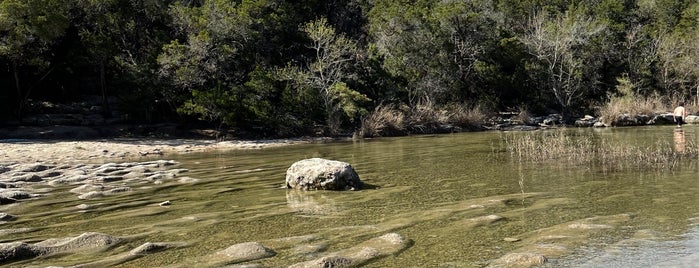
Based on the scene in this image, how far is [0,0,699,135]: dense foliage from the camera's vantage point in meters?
26.5

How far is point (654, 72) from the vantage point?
40.0 m

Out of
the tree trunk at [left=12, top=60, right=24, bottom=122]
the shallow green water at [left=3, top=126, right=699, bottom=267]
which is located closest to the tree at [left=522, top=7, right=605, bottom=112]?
the shallow green water at [left=3, top=126, right=699, bottom=267]

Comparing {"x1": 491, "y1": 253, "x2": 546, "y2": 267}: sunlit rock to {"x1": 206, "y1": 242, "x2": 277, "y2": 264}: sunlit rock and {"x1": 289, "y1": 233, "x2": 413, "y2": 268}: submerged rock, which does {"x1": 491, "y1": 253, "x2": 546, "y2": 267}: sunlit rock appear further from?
{"x1": 206, "y1": 242, "x2": 277, "y2": 264}: sunlit rock

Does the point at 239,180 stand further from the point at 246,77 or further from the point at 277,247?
the point at 246,77

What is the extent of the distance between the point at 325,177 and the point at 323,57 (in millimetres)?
20297

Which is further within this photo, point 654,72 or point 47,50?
point 654,72

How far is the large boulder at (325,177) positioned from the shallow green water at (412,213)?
299mm

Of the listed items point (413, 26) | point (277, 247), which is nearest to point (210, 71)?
point (413, 26)

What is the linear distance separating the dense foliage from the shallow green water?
16683 mm

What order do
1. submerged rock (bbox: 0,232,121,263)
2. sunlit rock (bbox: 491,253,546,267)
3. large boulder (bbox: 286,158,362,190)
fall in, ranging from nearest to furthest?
sunlit rock (bbox: 491,253,546,267), submerged rock (bbox: 0,232,121,263), large boulder (bbox: 286,158,362,190)

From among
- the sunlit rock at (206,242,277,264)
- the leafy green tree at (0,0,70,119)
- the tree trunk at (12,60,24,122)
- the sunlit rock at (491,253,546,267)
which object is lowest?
the sunlit rock at (491,253,546,267)

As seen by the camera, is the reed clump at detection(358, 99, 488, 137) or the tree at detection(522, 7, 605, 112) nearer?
the reed clump at detection(358, 99, 488, 137)

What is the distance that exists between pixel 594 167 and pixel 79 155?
1703 cm

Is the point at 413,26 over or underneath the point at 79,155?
over
